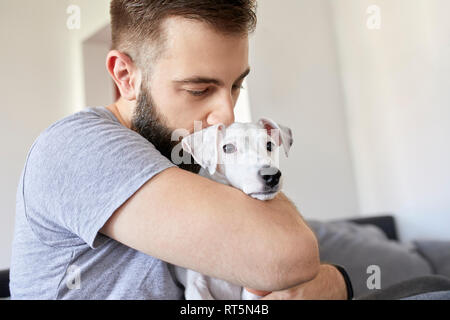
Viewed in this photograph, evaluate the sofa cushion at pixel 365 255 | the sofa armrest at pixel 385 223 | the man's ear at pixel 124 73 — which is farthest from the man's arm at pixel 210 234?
the sofa armrest at pixel 385 223

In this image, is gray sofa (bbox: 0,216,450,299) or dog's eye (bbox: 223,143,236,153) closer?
dog's eye (bbox: 223,143,236,153)

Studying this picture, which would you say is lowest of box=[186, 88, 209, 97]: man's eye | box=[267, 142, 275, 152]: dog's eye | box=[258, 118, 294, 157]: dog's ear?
box=[267, 142, 275, 152]: dog's eye

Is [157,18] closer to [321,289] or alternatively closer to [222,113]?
[222,113]

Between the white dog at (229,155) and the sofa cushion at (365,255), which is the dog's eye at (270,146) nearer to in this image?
the white dog at (229,155)

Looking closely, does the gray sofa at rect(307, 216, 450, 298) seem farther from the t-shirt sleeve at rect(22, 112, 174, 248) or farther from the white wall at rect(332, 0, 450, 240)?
the t-shirt sleeve at rect(22, 112, 174, 248)

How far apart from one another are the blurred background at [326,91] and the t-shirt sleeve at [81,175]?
93mm

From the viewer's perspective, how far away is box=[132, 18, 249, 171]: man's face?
0.67 meters

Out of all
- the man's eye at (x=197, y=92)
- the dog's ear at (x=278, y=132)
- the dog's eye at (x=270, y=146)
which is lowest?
the dog's eye at (x=270, y=146)

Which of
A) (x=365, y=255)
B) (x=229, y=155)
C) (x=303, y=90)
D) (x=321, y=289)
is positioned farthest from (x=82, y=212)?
(x=365, y=255)

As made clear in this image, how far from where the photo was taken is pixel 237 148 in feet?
2.57

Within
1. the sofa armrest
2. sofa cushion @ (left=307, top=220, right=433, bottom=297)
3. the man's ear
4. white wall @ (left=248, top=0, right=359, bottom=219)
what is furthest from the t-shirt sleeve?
the sofa armrest

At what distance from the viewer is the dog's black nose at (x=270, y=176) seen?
0.67 m
